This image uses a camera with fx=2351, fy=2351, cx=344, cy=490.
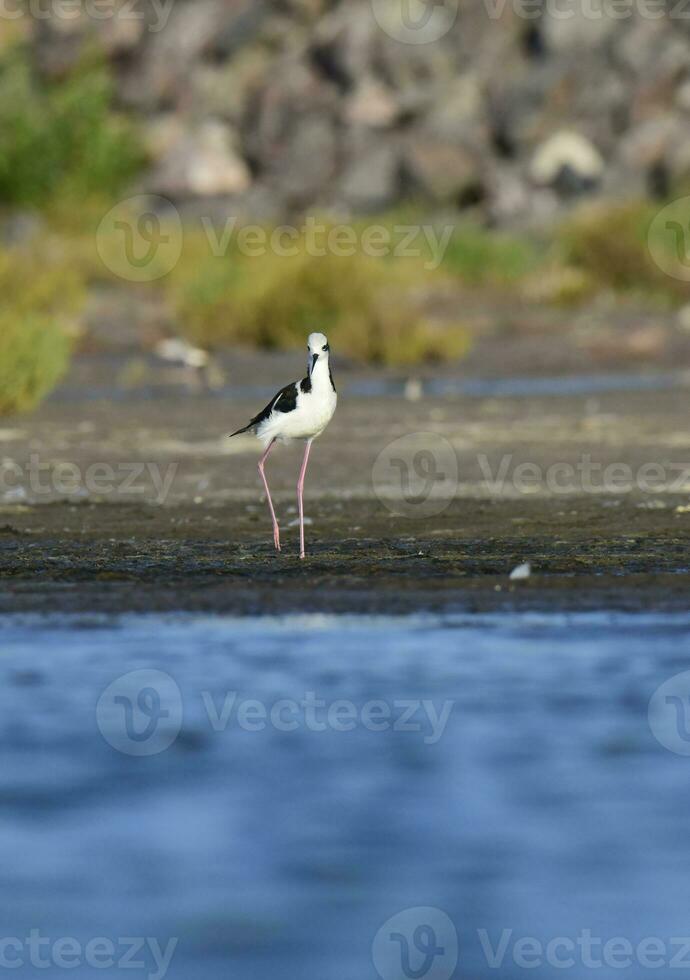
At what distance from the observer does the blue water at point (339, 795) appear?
5.19 meters

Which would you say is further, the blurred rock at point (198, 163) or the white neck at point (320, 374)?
the blurred rock at point (198, 163)

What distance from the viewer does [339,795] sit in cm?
636

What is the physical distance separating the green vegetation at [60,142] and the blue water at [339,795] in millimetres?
35709

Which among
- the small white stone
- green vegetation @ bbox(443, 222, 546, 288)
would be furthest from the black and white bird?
green vegetation @ bbox(443, 222, 546, 288)

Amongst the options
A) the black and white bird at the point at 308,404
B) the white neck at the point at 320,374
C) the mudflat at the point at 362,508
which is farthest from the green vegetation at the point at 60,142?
the white neck at the point at 320,374

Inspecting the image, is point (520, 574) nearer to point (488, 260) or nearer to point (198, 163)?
point (488, 260)

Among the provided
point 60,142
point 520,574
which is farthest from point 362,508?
point 60,142

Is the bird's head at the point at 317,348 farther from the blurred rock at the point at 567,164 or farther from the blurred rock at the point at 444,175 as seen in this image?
the blurred rock at the point at 567,164

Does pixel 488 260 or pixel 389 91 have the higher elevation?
pixel 389 91

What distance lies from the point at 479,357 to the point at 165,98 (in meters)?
33.2

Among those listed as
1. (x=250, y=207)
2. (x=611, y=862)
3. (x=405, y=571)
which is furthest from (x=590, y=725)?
(x=250, y=207)

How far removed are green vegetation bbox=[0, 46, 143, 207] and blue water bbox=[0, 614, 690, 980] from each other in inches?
1406

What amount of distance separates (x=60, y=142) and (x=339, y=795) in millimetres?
41128

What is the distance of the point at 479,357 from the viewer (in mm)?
27328
